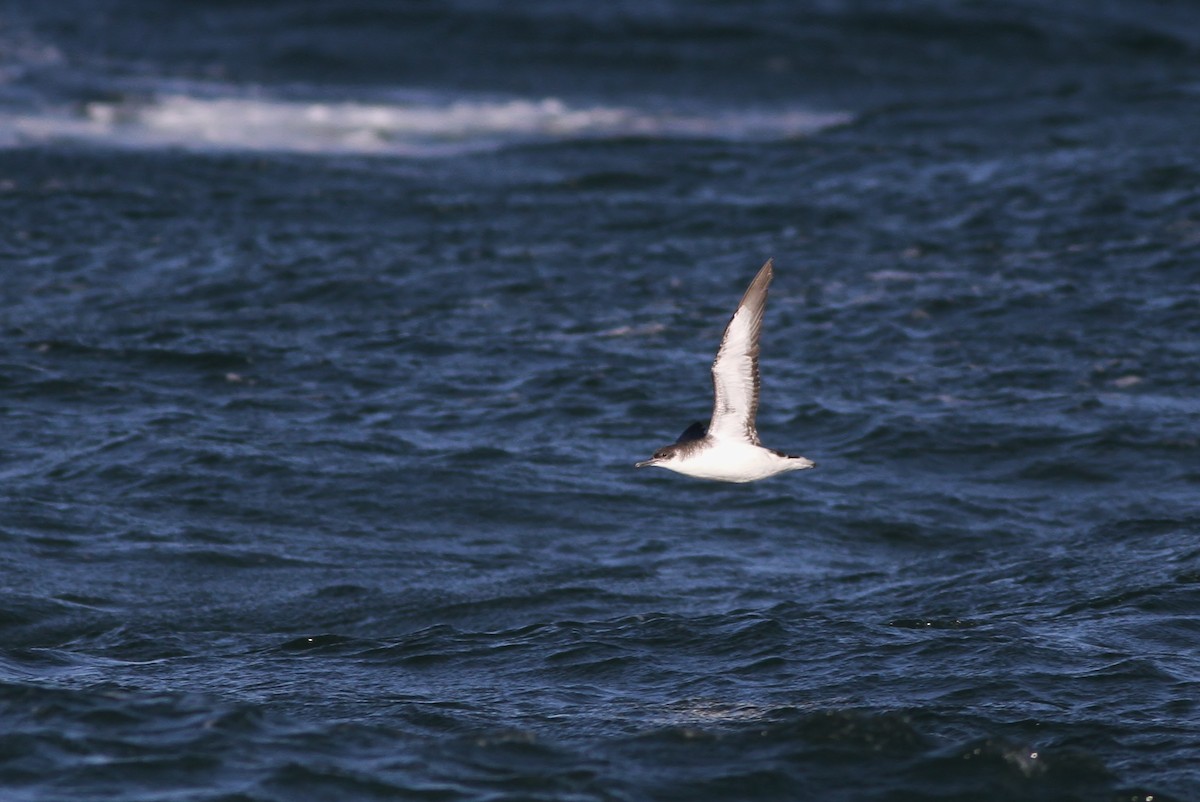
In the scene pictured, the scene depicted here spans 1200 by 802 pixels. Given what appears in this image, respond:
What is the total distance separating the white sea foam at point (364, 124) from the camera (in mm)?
23234

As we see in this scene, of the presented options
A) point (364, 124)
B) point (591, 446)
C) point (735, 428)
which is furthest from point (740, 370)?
point (364, 124)

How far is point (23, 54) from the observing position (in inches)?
1139

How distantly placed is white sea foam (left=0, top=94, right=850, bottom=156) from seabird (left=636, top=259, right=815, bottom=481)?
14.6 m

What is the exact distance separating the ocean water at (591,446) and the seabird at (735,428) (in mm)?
1253

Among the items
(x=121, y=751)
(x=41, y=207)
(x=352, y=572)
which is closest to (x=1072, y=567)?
(x=352, y=572)

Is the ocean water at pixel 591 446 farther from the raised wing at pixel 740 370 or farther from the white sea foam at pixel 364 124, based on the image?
the raised wing at pixel 740 370

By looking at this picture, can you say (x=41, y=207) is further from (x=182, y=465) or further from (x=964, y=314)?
(x=964, y=314)

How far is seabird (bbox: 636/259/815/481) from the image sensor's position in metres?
8.70

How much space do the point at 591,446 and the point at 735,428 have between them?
4.58 metres

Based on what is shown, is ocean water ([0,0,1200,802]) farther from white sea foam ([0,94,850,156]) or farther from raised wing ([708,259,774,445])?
raised wing ([708,259,774,445])

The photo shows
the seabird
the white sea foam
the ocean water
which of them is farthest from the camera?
the white sea foam

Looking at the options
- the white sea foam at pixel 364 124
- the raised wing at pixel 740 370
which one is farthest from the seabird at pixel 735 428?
the white sea foam at pixel 364 124

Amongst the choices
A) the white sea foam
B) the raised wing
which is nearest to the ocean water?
the white sea foam

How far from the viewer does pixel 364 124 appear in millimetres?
24859
